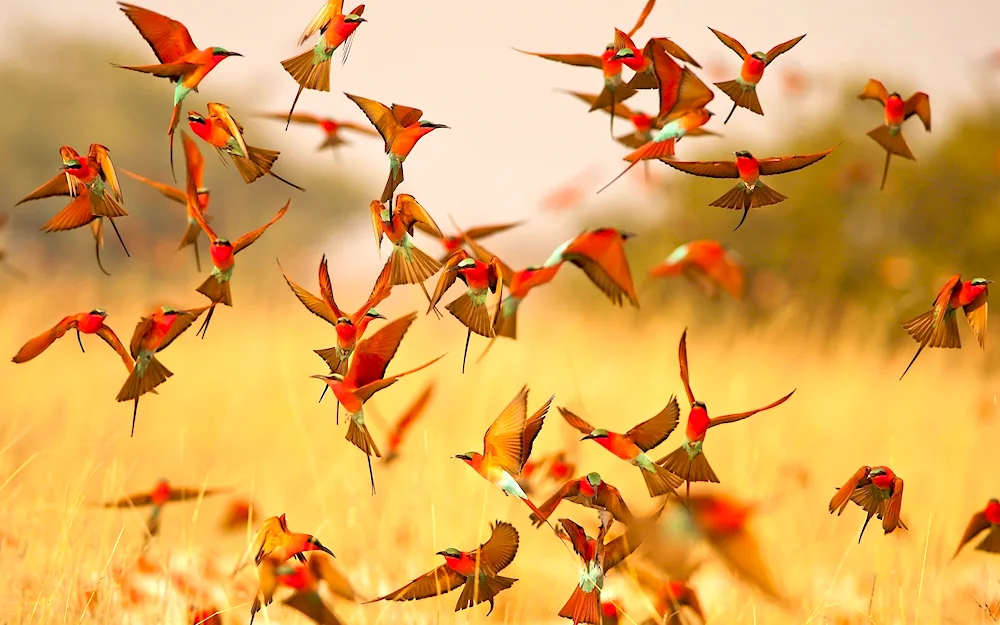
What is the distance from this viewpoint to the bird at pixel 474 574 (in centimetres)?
81

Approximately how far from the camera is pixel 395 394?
4469 millimetres

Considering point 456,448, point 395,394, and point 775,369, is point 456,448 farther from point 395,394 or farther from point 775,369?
point 775,369

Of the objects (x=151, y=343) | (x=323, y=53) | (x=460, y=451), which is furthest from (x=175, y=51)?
(x=460, y=451)

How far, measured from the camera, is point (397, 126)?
0.74 m

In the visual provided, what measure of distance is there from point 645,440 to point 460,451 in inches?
99.0

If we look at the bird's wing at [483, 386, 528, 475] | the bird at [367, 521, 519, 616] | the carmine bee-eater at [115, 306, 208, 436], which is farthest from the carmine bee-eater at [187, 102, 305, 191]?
the bird at [367, 521, 519, 616]

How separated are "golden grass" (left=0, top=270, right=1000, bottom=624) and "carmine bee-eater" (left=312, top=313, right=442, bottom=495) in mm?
403

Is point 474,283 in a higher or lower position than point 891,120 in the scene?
lower

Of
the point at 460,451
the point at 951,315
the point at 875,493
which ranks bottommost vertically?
the point at 460,451

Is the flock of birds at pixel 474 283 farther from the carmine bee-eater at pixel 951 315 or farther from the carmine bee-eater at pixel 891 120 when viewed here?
the carmine bee-eater at pixel 891 120

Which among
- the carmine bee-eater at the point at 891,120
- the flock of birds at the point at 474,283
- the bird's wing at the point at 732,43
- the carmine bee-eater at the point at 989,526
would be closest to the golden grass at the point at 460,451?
the carmine bee-eater at the point at 989,526

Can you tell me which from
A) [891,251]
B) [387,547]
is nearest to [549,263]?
[387,547]

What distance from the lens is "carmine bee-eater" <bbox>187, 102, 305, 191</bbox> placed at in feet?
2.31

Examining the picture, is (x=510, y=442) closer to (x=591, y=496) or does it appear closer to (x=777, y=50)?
(x=591, y=496)
